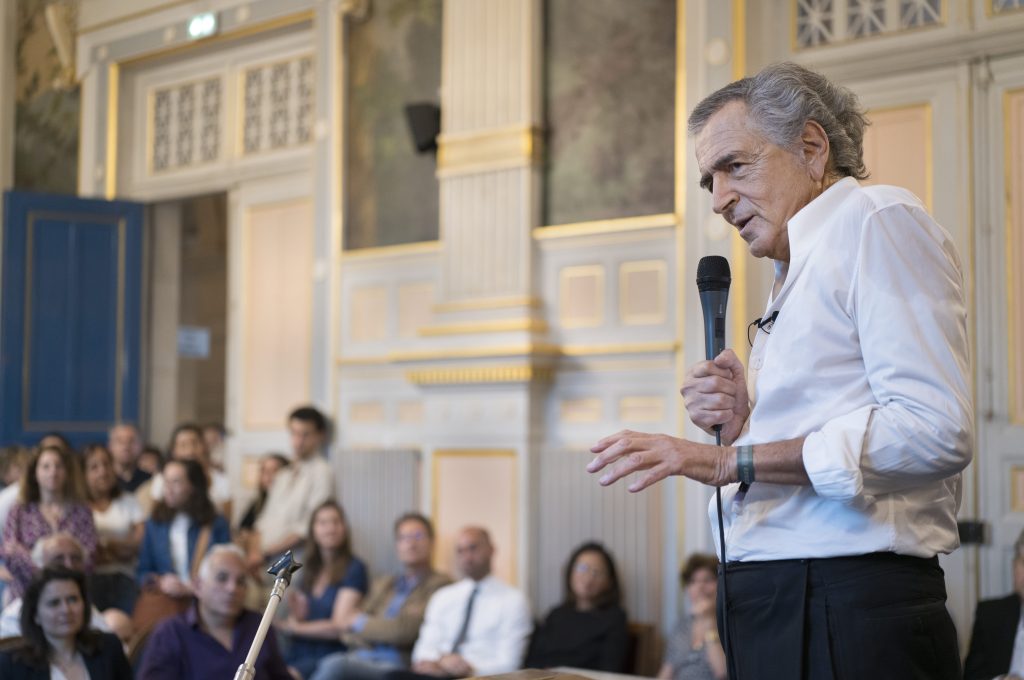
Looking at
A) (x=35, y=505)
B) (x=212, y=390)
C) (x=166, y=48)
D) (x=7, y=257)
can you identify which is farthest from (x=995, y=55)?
(x=212, y=390)

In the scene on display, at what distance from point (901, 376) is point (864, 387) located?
0.09 m

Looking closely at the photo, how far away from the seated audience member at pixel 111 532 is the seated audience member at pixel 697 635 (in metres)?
2.71

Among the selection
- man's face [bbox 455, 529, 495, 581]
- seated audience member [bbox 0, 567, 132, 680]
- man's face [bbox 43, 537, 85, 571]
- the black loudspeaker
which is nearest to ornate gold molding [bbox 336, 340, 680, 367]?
man's face [bbox 455, 529, 495, 581]

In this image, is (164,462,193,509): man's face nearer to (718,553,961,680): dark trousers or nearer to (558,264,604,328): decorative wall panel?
(558,264,604,328): decorative wall panel

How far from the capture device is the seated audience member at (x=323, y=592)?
255 inches

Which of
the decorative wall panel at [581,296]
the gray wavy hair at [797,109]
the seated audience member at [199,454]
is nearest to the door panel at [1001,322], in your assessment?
the decorative wall panel at [581,296]

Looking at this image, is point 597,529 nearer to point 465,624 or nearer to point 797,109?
point 465,624

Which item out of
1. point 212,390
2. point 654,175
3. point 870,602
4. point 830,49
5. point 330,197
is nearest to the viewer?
point 870,602

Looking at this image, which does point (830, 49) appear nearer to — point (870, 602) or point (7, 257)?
point (870, 602)

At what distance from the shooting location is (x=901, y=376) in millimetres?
1685

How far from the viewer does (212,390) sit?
13.5m

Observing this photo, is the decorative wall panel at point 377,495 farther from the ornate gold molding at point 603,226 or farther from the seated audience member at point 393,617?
the ornate gold molding at point 603,226

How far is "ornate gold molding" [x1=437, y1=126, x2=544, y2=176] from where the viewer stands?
6.86 m

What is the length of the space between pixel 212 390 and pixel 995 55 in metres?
9.50
